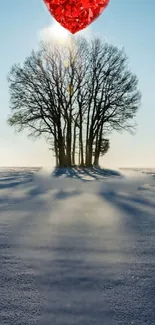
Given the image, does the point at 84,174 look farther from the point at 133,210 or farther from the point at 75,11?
the point at 75,11

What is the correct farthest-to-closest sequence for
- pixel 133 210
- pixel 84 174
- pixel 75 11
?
pixel 84 174 → pixel 133 210 → pixel 75 11

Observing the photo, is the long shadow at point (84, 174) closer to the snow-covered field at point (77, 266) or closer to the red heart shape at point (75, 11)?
the snow-covered field at point (77, 266)

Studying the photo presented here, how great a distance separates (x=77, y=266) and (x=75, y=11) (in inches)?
88.0

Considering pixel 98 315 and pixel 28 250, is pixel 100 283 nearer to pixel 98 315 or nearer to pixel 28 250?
pixel 98 315

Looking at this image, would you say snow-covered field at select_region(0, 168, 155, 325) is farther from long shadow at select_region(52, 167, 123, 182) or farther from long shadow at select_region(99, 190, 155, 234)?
long shadow at select_region(52, 167, 123, 182)

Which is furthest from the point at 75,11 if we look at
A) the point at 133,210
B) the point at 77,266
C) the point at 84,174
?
the point at 84,174

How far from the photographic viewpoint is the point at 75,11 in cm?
180

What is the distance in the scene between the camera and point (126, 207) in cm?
658

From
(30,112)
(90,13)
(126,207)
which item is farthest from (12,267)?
(30,112)

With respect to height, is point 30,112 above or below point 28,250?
above

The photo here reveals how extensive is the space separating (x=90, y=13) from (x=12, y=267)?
2300 millimetres

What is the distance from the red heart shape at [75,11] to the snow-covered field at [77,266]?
1728 mm

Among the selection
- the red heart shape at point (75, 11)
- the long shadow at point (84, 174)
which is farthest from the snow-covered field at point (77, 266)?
the long shadow at point (84, 174)

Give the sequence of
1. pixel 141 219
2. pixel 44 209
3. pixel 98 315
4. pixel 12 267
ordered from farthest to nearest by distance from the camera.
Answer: pixel 44 209
pixel 141 219
pixel 12 267
pixel 98 315
